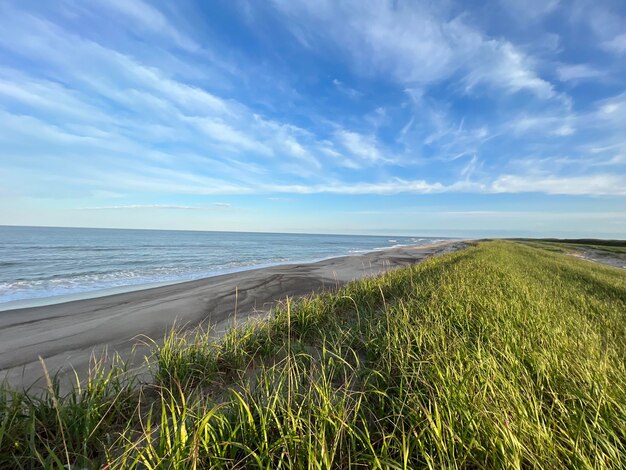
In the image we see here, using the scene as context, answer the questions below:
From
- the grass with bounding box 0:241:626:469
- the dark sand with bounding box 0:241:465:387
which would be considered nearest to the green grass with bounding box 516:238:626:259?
the dark sand with bounding box 0:241:465:387

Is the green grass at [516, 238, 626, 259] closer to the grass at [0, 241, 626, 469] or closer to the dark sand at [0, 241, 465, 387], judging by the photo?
the dark sand at [0, 241, 465, 387]

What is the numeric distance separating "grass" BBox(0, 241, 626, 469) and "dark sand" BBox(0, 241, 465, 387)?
60.4 inches

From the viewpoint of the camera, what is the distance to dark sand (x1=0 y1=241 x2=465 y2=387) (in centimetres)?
639

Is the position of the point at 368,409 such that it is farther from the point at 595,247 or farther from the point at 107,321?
the point at 595,247

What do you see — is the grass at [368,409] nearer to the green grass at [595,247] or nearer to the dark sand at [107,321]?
the dark sand at [107,321]

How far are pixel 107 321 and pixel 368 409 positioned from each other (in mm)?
10156

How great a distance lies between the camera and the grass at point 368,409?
2.07 meters

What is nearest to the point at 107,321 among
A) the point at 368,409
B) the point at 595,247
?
the point at 368,409

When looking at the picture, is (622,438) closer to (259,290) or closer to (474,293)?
(474,293)

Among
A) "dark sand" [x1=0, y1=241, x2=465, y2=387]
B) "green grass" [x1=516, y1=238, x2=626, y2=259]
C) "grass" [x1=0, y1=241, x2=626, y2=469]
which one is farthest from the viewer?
"green grass" [x1=516, y1=238, x2=626, y2=259]

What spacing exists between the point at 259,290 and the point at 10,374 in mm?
9945

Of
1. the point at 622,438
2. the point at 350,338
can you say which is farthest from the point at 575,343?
the point at 350,338

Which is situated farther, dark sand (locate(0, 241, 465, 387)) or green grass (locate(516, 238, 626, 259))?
green grass (locate(516, 238, 626, 259))

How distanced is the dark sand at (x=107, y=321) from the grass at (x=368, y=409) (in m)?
1.53
